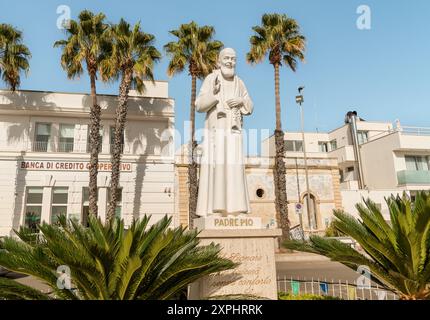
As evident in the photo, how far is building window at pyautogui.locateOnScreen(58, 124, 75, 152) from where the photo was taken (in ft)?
70.1

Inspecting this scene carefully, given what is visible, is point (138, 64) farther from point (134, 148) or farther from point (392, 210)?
point (392, 210)

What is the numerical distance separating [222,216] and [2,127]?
68.3 feet

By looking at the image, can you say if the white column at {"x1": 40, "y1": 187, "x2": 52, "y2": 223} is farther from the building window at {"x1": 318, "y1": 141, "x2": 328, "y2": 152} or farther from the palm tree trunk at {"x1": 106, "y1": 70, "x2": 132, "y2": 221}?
the building window at {"x1": 318, "y1": 141, "x2": 328, "y2": 152}

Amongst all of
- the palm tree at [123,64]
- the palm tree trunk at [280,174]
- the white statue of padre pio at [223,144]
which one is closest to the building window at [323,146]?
the palm tree trunk at [280,174]

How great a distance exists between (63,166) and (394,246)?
19.7m

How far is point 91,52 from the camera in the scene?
62.5 feet

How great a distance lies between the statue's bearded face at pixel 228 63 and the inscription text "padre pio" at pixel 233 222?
2.61m

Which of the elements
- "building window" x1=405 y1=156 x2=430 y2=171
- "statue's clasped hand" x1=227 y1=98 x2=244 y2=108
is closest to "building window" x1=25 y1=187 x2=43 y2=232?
"statue's clasped hand" x1=227 y1=98 x2=244 y2=108

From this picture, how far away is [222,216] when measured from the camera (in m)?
5.55

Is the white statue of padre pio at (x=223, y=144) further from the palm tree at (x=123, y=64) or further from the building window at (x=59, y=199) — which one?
the building window at (x=59, y=199)

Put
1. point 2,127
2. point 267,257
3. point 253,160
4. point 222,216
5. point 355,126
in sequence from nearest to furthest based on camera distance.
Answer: point 267,257, point 222,216, point 2,127, point 253,160, point 355,126

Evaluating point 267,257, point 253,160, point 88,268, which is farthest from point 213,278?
point 253,160

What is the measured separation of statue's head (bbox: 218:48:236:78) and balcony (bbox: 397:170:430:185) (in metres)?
27.1

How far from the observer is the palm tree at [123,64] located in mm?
19234
